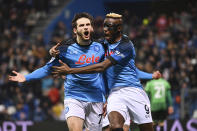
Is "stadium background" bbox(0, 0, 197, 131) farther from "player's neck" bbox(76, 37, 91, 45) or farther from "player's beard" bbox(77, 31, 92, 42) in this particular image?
"player's beard" bbox(77, 31, 92, 42)

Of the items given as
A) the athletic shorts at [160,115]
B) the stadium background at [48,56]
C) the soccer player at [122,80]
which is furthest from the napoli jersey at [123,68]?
the athletic shorts at [160,115]

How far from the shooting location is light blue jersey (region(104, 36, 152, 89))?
23.3 feet

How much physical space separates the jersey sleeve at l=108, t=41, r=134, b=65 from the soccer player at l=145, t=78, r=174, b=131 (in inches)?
198

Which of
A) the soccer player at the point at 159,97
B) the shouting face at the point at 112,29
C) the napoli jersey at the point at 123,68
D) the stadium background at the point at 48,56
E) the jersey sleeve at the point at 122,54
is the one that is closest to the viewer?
the jersey sleeve at the point at 122,54

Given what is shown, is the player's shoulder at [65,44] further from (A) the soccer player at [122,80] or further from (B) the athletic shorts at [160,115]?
(B) the athletic shorts at [160,115]

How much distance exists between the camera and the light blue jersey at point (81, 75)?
7.41m

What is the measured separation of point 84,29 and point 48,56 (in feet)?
23.5

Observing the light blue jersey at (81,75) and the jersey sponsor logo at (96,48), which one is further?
A: the jersey sponsor logo at (96,48)

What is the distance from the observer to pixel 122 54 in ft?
23.2

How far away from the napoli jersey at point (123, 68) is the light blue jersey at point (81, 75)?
9.7 inches

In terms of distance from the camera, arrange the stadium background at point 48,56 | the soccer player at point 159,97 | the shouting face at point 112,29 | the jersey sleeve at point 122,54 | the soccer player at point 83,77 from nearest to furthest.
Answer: the jersey sleeve at point 122,54, the shouting face at point 112,29, the soccer player at point 83,77, the soccer player at point 159,97, the stadium background at point 48,56

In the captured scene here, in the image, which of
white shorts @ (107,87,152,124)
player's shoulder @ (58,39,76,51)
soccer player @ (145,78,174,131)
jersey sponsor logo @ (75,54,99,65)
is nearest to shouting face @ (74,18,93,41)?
player's shoulder @ (58,39,76,51)

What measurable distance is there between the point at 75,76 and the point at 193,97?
7.23 metres

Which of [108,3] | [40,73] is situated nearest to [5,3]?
[108,3]
